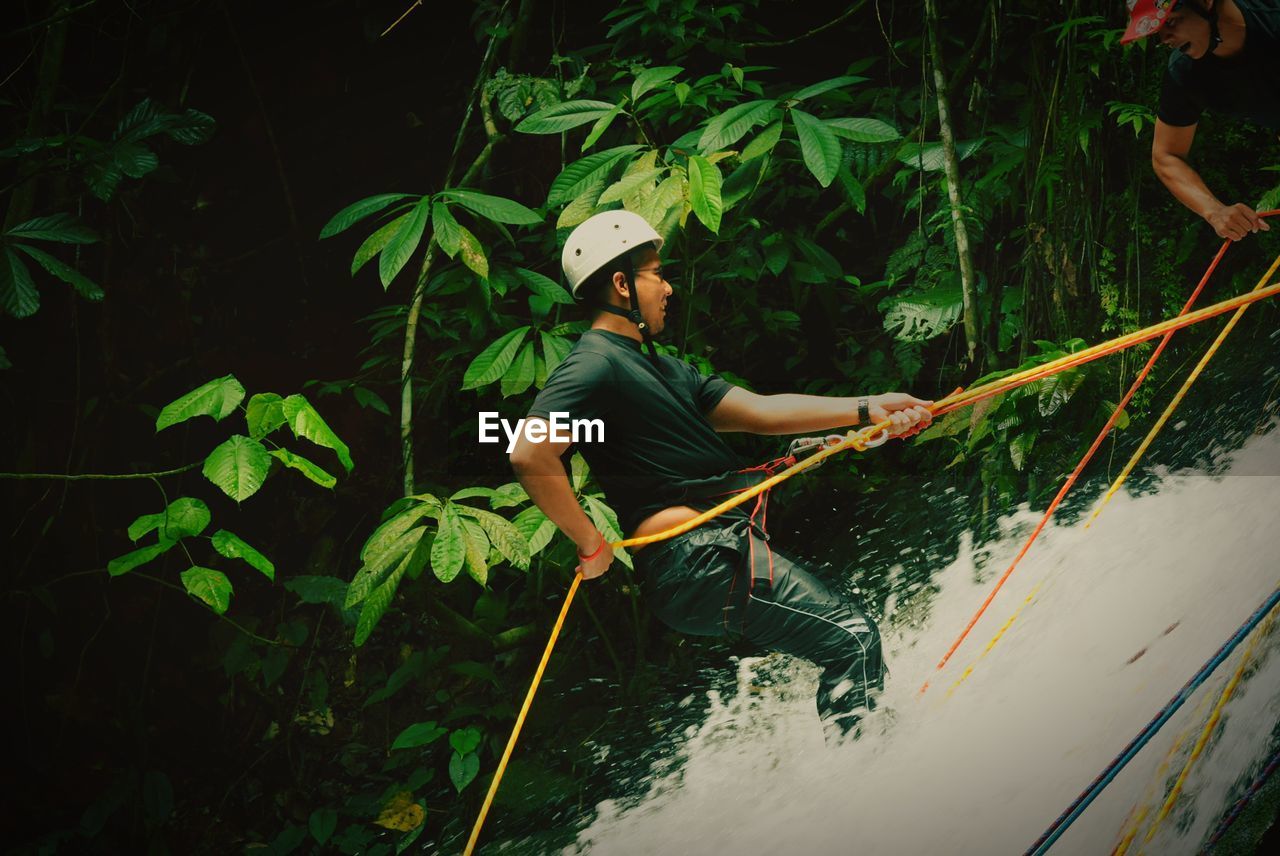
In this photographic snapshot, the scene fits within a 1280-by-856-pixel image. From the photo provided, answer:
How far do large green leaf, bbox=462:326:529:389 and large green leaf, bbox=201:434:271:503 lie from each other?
0.35m

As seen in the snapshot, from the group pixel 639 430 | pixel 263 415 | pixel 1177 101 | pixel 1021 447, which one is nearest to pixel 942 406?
pixel 1021 447

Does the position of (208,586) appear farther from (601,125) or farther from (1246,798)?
(1246,798)

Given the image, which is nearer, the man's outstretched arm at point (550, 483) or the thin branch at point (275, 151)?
the man's outstretched arm at point (550, 483)

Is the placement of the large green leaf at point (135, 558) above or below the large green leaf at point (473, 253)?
below

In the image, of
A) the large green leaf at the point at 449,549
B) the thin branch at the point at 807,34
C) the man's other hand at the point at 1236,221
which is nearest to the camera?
the man's other hand at the point at 1236,221

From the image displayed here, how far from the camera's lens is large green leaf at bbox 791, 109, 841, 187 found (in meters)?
1.59

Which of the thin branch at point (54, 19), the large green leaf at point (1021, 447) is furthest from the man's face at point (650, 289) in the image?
the thin branch at point (54, 19)

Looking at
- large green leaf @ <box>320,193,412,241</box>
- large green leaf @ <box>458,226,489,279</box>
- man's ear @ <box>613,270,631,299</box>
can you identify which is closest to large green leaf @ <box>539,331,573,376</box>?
large green leaf @ <box>458,226,489,279</box>

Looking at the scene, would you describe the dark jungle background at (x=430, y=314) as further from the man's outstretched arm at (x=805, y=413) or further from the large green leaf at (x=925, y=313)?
the man's outstretched arm at (x=805, y=413)

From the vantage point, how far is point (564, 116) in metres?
1.69

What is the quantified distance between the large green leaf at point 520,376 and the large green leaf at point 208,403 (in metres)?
0.44

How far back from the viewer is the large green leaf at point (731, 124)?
5.32 ft

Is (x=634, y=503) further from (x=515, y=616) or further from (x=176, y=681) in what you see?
(x=176, y=681)

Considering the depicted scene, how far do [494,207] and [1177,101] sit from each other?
3.46ft
